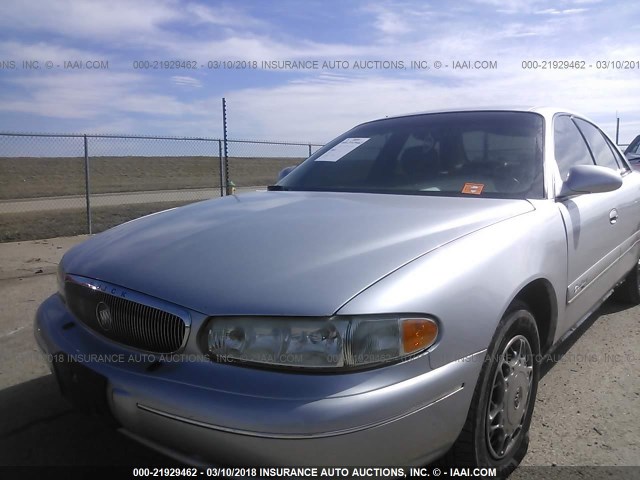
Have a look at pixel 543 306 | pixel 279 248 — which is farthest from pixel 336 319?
pixel 543 306

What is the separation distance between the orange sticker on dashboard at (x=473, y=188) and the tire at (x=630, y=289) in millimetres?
2563

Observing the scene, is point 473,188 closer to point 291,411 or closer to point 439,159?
point 439,159

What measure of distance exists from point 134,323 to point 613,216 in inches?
117

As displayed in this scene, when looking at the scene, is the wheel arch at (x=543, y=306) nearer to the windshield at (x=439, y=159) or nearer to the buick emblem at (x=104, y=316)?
the windshield at (x=439, y=159)

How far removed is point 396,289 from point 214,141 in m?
A: 9.98

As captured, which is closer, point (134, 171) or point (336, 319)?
point (336, 319)

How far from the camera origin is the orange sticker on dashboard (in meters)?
2.83

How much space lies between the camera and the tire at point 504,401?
1979 millimetres

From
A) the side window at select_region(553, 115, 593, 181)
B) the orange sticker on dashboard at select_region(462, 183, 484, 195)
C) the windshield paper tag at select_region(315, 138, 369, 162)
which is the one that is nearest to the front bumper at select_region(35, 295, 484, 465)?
the orange sticker on dashboard at select_region(462, 183, 484, 195)

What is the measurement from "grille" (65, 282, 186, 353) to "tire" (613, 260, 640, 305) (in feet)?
13.7

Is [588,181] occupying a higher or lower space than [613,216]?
higher

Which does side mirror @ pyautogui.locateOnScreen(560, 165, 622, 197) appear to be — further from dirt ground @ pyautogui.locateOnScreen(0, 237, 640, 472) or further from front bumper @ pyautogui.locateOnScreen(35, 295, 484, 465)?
front bumper @ pyautogui.locateOnScreen(35, 295, 484, 465)

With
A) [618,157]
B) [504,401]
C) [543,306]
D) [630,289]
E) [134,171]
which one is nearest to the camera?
[504,401]

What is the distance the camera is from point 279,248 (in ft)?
6.83
